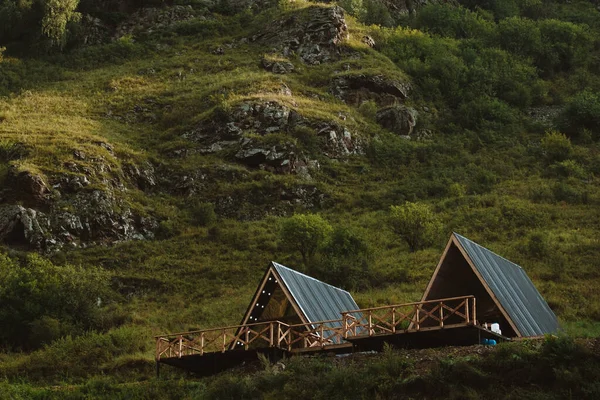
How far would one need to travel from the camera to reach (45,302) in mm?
47000

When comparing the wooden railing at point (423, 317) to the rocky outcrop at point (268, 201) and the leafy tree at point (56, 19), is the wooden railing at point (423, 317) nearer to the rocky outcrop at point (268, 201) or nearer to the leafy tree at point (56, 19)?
the rocky outcrop at point (268, 201)

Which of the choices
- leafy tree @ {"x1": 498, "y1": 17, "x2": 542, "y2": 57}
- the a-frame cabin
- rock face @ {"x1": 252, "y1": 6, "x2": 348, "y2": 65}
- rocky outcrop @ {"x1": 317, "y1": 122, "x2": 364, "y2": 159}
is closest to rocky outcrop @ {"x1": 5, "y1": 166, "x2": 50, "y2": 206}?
rocky outcrop @ {"x1": 317, "y1": 122, "x2": 364, "y2": 159}

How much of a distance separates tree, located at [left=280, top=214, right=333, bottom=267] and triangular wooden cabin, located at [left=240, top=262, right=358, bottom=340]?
743 inches

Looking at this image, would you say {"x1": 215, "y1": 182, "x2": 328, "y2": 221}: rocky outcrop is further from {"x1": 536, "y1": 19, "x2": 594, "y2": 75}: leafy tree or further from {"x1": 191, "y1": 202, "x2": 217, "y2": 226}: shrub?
{"x1": 536, "y1": 19, "x2": 594, "y2": 75}: leafy tree

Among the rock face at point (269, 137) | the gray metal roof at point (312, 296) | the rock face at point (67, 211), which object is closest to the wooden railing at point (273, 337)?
the gray metal roof at point (312, 296)

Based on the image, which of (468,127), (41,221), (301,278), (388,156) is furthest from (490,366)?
(468,127)

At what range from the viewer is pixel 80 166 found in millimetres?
64500

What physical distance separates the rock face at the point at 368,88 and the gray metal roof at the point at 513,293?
161 ft

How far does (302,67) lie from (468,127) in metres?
16.8

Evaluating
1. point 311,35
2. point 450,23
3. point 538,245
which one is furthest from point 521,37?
point 538,245

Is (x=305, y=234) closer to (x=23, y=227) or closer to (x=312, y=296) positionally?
(x=23, y=227)

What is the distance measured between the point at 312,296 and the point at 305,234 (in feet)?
62.9

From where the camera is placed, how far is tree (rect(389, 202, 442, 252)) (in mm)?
58000

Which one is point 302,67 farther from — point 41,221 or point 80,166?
point 41,221
